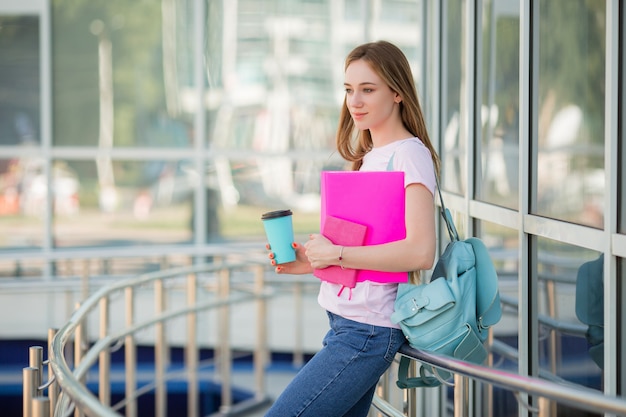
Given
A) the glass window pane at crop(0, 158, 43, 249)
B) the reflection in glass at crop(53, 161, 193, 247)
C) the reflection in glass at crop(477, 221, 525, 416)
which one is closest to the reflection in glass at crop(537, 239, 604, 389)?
the reflection in glass at crop(477, 221, 525, 416)

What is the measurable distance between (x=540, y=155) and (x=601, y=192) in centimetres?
21

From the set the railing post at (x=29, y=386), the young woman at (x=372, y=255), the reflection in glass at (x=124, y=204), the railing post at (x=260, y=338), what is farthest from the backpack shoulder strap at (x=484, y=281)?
the reflection in glass at (x=124, y=204)

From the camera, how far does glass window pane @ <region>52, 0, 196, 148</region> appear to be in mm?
7570

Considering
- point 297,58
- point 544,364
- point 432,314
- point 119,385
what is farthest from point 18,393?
point 432,314

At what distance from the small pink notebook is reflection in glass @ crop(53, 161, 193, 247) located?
5672 millimetres

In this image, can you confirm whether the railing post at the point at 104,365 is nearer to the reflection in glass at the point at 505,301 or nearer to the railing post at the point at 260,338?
the railing post at the point at 260,338

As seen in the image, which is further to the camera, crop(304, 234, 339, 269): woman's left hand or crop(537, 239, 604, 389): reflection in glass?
crop(537, 239, 604, 389): reflection in glass

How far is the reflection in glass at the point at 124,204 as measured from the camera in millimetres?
7641

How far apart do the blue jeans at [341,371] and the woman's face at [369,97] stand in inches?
17.8

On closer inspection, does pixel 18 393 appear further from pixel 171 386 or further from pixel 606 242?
pixel 606 242

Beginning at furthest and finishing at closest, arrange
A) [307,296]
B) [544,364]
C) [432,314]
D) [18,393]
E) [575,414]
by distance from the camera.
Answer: [307,296] → [18,393] → [544,364] → [575,414] → [432,314]

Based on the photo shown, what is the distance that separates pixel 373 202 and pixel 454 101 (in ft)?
6.53

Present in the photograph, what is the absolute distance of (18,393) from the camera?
6855mm

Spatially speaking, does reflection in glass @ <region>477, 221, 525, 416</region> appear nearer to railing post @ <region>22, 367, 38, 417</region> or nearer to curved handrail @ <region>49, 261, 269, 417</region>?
curved handrail @ <region>49, 261, 269, 417</region>
